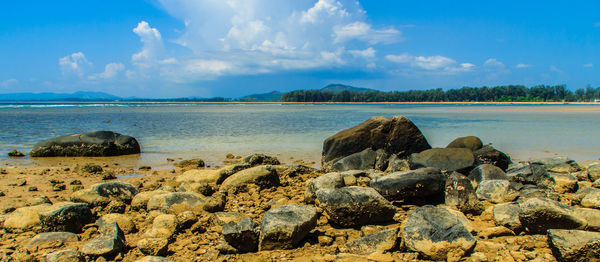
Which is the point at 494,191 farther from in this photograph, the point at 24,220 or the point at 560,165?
the point at 24,220

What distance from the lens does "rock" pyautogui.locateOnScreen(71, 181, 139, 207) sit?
532cm

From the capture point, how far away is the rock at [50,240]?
12.7 feet

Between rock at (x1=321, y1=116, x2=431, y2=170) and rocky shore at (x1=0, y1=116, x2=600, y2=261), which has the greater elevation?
rock at (x1=321, y1=116, x2=431, y2=170)

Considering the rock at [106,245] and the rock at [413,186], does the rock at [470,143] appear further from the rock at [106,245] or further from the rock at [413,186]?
the rock at [106,245]

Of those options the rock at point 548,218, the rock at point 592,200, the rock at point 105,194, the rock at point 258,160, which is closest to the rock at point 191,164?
the rock at point 258,160

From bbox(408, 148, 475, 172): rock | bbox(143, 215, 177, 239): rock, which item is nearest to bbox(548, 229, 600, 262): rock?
bbox(408, 148, 475, 172): rock

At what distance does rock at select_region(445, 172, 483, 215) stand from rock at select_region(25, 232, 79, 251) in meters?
4.93

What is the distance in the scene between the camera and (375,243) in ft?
11.7

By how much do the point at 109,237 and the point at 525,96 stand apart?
174 metres

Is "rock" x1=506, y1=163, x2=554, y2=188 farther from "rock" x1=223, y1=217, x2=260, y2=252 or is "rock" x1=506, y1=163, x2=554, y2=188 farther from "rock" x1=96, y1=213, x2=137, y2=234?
"rock" x1=96, y1=213, x2=137, y2=234

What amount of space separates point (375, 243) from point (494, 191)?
284 centimetres

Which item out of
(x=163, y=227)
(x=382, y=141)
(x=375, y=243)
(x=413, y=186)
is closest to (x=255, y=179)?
(x=163, y=227)

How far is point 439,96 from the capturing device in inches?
6240

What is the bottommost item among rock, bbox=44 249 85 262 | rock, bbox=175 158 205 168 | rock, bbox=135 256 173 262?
rock, bbox=175 158 205 168
